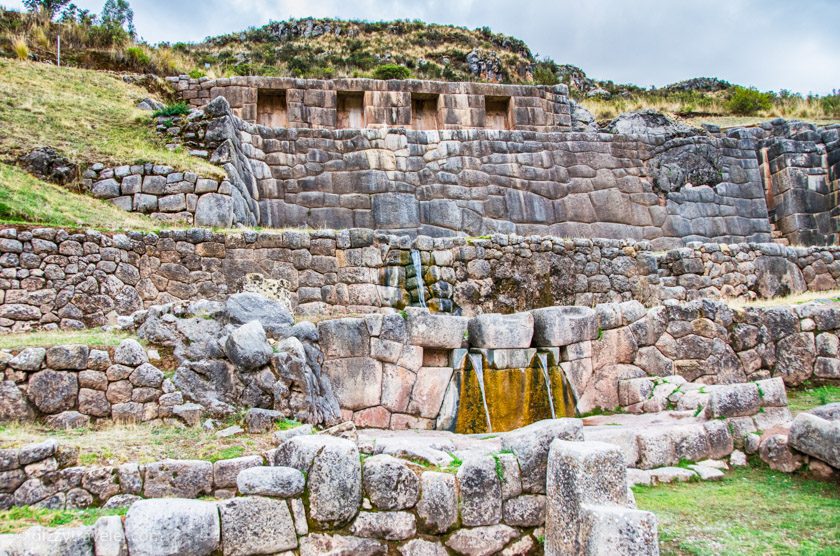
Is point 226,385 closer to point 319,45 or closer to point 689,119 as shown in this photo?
point 689,119

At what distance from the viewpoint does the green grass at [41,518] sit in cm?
392

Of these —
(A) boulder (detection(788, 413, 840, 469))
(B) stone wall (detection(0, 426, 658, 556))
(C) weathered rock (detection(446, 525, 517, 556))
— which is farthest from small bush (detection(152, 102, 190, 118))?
(A) boulder (detection(788, 413, 840, 469))

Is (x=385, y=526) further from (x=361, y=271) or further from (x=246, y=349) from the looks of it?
(x=361, y=271)

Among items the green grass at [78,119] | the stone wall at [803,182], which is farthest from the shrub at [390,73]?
the stone wall at [803,182]

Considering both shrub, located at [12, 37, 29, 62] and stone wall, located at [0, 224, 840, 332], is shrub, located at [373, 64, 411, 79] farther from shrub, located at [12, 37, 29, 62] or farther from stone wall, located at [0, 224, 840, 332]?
stone wall, located at [0, 224, 840, 332]

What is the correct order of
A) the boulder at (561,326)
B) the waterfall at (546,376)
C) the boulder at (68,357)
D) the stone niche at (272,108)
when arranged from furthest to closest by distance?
the stone niche at (272,108) < the boulder at (561,326) < the waterfall at (546,376) < the boulder at (68,357)

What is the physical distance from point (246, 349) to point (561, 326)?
4.23 m

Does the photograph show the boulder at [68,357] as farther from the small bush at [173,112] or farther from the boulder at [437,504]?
the small bush at [173,112]

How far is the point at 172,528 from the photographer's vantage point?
3.77 metres

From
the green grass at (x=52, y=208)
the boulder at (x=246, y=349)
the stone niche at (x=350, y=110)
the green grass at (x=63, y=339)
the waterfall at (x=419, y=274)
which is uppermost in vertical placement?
the stone niche at (x=350, y=110)

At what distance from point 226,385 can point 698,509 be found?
4.71 m

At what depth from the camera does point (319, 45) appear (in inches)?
1674

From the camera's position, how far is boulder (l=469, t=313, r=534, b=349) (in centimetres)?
865

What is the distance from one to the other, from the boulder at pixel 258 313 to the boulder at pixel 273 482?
11.7 feet
